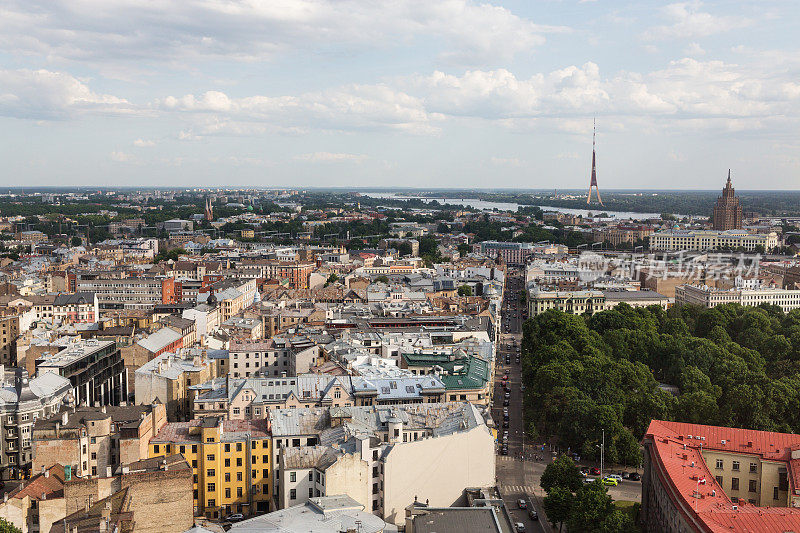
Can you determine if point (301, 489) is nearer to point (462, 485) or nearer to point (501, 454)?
point (462, 485)

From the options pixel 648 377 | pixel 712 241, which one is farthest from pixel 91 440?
pixel 712 241

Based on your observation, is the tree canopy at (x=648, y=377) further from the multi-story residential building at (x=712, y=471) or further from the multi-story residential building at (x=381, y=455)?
the multi-story residential building at (x=381, y=455)

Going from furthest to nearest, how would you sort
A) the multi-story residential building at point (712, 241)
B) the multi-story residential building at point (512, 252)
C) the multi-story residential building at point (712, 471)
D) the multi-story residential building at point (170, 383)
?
the multi-story residential building at point (712, 241)
the multi-story residential building at point (512, 252)
the multi-story residential building at point (170, 383)
the multi-story residential building at point (712, 471)

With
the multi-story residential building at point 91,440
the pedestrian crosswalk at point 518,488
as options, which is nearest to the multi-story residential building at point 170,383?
the multi-story residential building at point 91,440

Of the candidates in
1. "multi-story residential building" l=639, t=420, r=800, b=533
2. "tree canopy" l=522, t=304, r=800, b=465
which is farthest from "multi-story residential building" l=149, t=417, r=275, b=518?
"tree canopy" l=522, t=304, r=800, b=465

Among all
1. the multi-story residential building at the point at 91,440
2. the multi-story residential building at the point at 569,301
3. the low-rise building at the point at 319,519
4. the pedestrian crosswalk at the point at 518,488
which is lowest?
the pedestrian crosswalk at the point at 518,488

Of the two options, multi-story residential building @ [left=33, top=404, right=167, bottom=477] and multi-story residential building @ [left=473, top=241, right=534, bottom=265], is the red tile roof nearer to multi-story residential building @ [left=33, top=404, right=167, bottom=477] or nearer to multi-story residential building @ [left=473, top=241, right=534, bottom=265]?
multi-story residential building @ [left=33, top=404, right=167, bottom=477]
